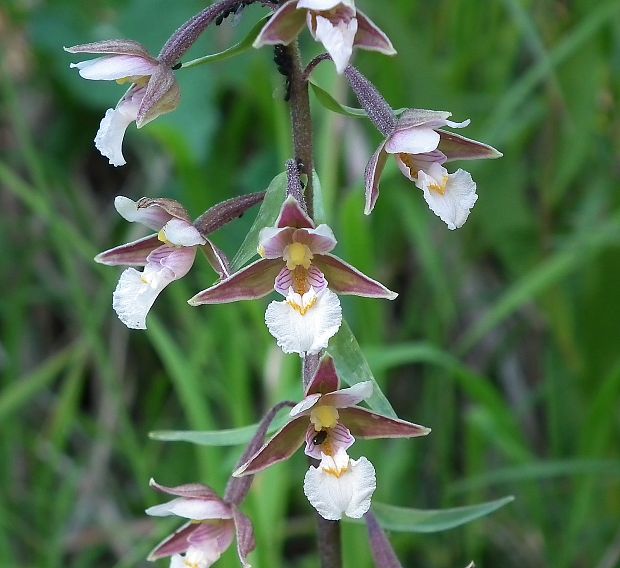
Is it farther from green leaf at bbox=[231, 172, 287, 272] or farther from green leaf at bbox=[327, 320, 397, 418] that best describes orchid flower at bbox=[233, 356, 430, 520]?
green leaf at bbox=[231, 172, 287, 272]

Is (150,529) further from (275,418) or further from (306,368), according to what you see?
(306,368)

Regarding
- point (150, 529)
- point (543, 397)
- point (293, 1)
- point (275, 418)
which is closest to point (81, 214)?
point (150, 529)

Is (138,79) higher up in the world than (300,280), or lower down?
higher up

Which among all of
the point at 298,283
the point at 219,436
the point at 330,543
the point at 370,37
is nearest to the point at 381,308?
the point at 219,436

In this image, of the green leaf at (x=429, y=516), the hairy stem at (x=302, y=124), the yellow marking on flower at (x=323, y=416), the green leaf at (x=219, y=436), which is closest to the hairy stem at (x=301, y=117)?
the hairy stem at (x=302, y=124)

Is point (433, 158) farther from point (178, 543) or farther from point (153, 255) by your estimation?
point (178, 543)
